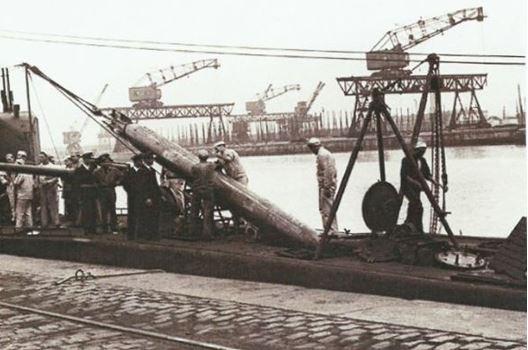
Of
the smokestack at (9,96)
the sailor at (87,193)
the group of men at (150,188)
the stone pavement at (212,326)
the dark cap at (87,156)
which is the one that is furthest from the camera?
the smokestack at (9,96)

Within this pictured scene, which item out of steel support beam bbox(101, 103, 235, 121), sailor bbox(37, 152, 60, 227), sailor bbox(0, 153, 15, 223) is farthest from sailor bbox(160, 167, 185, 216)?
steel support beam bbox(101, 103, 235, 121)

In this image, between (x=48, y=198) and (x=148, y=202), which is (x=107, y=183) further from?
(x=48, y=198)

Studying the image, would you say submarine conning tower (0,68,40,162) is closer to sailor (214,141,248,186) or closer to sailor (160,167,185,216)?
sailor (160,167,185,216)

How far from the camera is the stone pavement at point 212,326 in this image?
746cm

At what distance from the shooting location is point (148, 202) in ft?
45.0

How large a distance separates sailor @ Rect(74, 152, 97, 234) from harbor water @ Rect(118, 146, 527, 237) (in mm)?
11016

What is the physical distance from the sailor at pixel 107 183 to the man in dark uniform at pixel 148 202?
3.13ft

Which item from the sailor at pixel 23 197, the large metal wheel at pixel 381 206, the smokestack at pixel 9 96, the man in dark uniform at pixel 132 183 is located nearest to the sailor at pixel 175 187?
the man in dark uniform at pixel 132 183

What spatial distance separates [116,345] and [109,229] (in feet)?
26.2

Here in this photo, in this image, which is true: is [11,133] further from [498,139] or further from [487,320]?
[498,139]

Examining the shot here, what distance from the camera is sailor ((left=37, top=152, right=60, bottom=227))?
17234 millimetres

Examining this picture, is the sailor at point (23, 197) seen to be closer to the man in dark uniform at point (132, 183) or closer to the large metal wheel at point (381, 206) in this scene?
the man in dark uniform at point (132, 183)

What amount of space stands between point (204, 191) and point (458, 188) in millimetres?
30087

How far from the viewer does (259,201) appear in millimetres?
12812
